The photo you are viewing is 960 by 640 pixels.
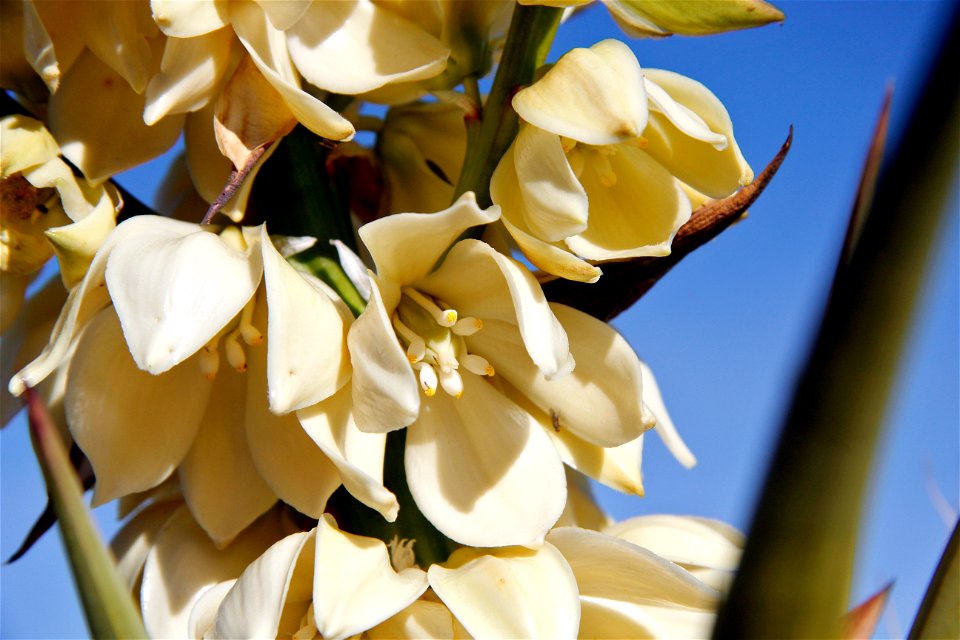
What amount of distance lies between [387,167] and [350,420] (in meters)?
0.18

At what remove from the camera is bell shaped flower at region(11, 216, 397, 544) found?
34 centimetres

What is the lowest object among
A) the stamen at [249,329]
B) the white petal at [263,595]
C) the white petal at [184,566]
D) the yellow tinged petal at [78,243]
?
the white petal at [184,566]

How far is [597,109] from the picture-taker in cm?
36

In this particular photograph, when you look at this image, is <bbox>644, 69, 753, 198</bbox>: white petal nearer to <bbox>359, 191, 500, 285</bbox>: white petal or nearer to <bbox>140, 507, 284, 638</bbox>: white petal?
<bbox>359, 191, 500, 285</bbox>: white petal

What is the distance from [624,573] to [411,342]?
0.13 meters

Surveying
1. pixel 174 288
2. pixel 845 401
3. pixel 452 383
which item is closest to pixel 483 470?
pixel 452 383

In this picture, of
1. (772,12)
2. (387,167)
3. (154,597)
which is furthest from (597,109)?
(154,597)

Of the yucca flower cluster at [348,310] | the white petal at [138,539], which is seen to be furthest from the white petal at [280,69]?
the white petal at [138,539]

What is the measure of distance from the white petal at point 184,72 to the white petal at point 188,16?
0.01 metres

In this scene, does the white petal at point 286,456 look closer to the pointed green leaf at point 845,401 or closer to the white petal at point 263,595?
the white petal at point 263,595

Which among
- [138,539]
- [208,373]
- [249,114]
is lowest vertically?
[138,539]

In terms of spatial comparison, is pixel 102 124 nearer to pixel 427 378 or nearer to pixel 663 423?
pixel 427 378

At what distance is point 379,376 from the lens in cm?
35

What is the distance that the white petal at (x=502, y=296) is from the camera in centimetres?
35
